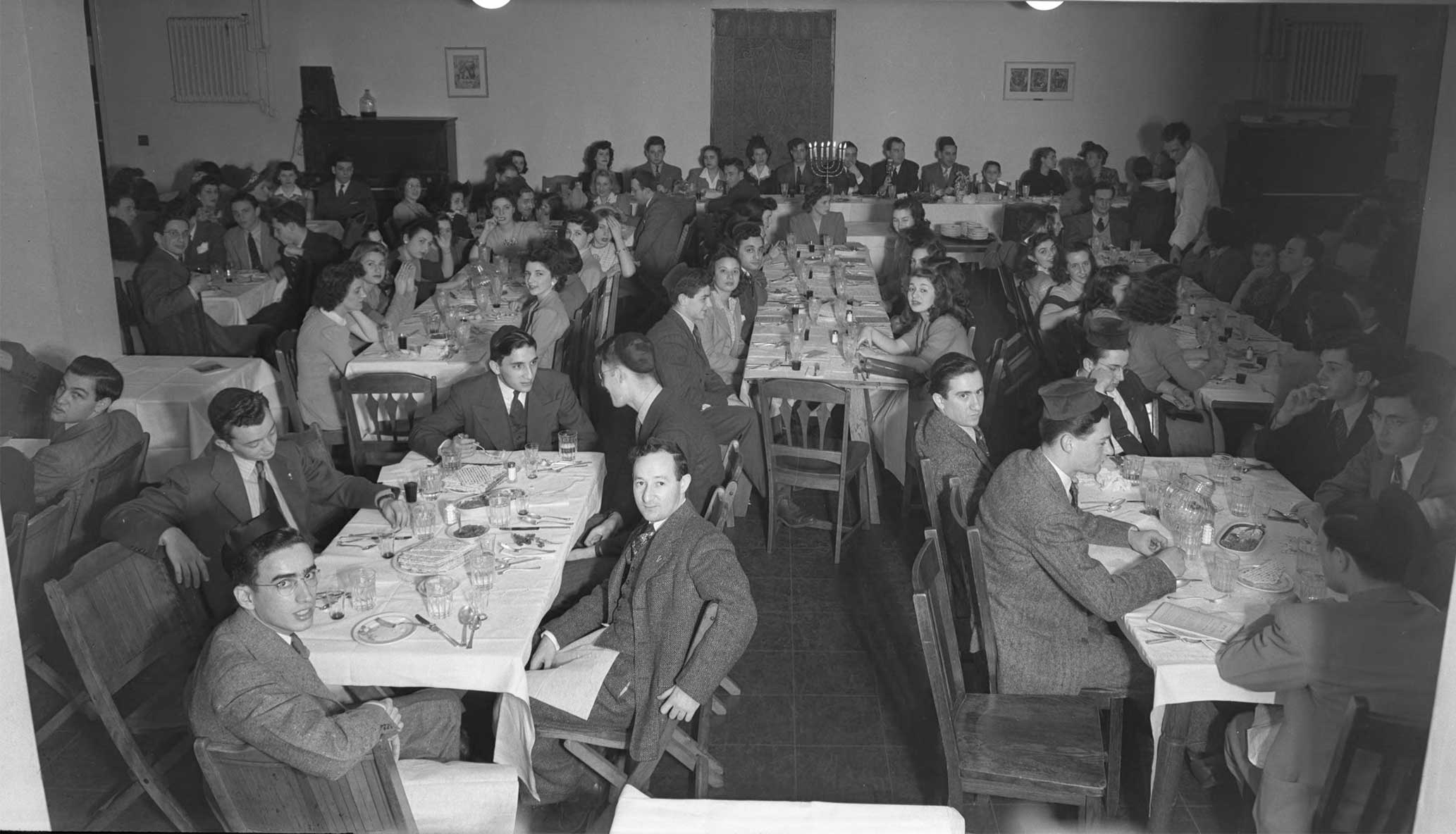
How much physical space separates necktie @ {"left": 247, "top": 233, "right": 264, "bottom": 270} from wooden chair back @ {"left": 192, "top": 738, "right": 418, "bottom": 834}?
21.9 feet

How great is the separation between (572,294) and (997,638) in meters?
4.33

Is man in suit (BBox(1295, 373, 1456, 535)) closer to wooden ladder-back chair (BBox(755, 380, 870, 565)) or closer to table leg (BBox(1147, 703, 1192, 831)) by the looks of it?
table leg (BBox(1147, 703, 1192, 831))

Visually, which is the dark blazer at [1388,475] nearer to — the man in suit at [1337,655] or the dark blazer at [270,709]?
the man in suit at [1337,655]

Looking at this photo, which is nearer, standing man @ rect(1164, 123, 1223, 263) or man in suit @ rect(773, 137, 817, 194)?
standing man @ rect(1164, 123, 1223, 263)

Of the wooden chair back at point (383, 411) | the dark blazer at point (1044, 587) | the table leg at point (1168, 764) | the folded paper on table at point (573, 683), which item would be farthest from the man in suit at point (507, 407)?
the table leg at point (1168, 764)

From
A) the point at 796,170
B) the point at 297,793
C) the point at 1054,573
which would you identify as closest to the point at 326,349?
the point at 297,793

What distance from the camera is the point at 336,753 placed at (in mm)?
2861

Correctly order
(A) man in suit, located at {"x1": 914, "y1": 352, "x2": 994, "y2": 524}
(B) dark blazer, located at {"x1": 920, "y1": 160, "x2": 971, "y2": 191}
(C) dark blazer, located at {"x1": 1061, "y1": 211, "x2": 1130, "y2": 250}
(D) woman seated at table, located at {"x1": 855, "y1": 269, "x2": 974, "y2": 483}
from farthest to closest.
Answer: (B) dark blazer, located at {"x1": 920, "y1": 160, "x2": 971, "y2": 191}, (C) dark blazer, located at {"x1": 1061, "y1": 211, "x2": 1130, "y2": 250}, (D) woman seated at table, located at {"x1": 855, "y1": 269, "x2": 974, "y2": 483}, (A) man in suit, located at {"x1": 914, "y1": 352, "x2": 994, "y2": 524}

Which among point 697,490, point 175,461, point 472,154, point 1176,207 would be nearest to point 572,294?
point 175,461

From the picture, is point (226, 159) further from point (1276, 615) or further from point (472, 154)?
point (1276, 615)

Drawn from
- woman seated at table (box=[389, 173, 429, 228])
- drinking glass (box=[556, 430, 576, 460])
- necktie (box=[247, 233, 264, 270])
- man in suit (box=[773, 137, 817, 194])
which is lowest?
drinking glass (box=[556, 430, 576, 460])

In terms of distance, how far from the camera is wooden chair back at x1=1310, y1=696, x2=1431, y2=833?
2.66m

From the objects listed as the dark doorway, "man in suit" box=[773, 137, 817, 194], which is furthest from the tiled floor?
the dark doorway

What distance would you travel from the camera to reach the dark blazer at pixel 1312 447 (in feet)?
16.4
